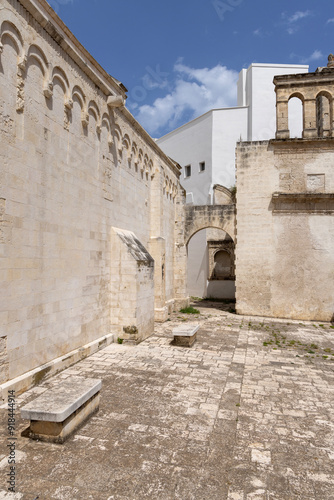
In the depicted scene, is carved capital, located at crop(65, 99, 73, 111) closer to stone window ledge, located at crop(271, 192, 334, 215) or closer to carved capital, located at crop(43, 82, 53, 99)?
carved capital, located at crop(43, 82, 53, 99)

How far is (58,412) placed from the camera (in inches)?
138

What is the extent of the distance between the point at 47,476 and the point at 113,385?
2.32 m

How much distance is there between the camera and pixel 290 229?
12.8 meters

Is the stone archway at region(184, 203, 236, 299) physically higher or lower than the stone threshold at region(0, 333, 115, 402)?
higher

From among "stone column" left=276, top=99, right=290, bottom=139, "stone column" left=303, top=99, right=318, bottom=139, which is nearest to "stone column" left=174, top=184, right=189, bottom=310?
"stone column" left=276, top=99, right=290, bottom=139

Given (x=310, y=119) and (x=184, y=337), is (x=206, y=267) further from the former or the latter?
(x=184, y=337)

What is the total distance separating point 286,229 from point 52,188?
9.75 metres

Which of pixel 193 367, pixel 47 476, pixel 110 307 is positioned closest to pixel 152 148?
pixel 110 307

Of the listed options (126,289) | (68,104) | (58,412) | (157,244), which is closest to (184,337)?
(126,289)

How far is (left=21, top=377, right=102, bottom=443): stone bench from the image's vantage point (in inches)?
140

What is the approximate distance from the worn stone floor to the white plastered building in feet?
45.6

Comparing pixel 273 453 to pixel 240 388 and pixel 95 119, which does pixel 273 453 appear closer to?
pixel 240 388

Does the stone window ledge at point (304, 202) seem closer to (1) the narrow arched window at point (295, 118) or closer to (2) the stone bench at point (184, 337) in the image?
(2) the stone bench at point (184, 337)

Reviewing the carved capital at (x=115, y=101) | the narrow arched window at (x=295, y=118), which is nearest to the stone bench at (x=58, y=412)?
the carved capital at (x=115, y=101)
